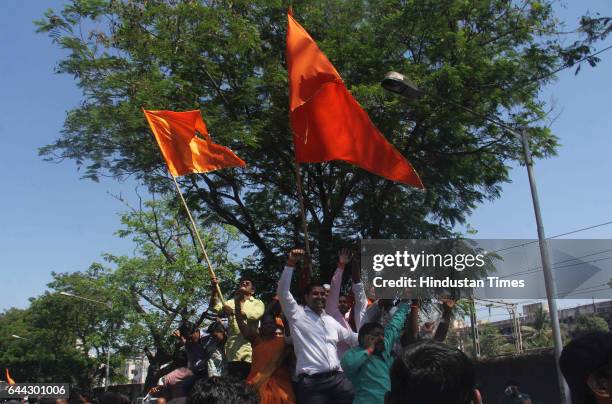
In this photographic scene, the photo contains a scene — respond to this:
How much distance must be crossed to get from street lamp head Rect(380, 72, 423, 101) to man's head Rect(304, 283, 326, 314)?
4658 millimetres

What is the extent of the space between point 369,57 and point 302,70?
20.7 ft

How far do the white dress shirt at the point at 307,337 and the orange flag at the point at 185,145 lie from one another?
144 inches

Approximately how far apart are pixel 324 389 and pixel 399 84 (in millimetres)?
5485

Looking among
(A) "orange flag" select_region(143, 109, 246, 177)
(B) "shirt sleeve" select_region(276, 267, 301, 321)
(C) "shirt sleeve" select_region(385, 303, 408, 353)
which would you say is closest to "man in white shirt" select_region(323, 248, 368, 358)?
(B) "shirt sleeve" select_region(276, 267, 301, 321)

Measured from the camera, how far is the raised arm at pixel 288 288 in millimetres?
5258

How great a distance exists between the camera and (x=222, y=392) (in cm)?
275

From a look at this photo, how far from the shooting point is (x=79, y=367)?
143 feet

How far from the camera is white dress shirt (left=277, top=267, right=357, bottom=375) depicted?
17.4ft

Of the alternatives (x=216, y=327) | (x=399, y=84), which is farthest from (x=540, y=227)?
(x=216, y=327)

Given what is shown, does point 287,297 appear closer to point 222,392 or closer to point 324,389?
point 324,389

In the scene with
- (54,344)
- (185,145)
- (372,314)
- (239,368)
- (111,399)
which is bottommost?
(111,399)

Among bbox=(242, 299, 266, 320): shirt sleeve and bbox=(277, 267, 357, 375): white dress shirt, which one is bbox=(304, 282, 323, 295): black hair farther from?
A: bbox=(242, 299, 266, 320): shirt sleeve

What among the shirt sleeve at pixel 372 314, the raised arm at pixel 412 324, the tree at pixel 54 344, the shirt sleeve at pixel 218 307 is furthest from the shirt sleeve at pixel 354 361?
the tree at pixel 54 344

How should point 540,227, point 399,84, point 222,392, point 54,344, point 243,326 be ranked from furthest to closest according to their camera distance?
point 54,344 < point 540,227 < point 399,84 < point 243,326 < point 222,392
